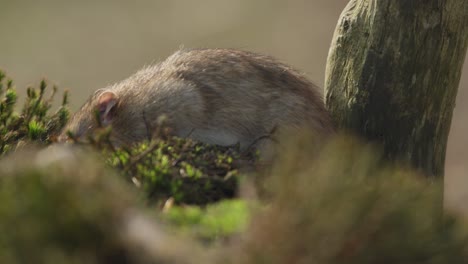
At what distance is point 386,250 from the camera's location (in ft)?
11.5

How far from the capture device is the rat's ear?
665 centimetres

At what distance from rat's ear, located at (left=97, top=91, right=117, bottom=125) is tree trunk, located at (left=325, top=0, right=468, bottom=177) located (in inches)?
73.5

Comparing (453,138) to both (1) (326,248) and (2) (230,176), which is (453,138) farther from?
(1) (326,248)

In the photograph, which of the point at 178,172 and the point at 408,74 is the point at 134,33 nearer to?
the point at 408,74

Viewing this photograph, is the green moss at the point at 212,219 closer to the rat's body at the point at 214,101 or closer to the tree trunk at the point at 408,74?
the rat's body at the point at 214,101

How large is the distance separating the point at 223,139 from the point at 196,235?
97.8 inches

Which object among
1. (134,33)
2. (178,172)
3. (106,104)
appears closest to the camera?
(178,172)

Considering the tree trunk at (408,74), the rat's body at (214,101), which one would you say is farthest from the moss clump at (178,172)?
the tree trunk at (408,74)

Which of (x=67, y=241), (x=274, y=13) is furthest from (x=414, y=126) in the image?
(x=274, y=13)

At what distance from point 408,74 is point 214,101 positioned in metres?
1.51

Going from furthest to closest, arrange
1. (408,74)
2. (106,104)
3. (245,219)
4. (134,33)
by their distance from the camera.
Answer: (134,33) → (106,104) → (408,74) → (245,219)

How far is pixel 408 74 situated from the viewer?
5871 mm

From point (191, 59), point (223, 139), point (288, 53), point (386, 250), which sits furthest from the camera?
point (288, 53)

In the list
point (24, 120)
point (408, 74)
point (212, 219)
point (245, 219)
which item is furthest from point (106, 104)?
point (245, 219)
